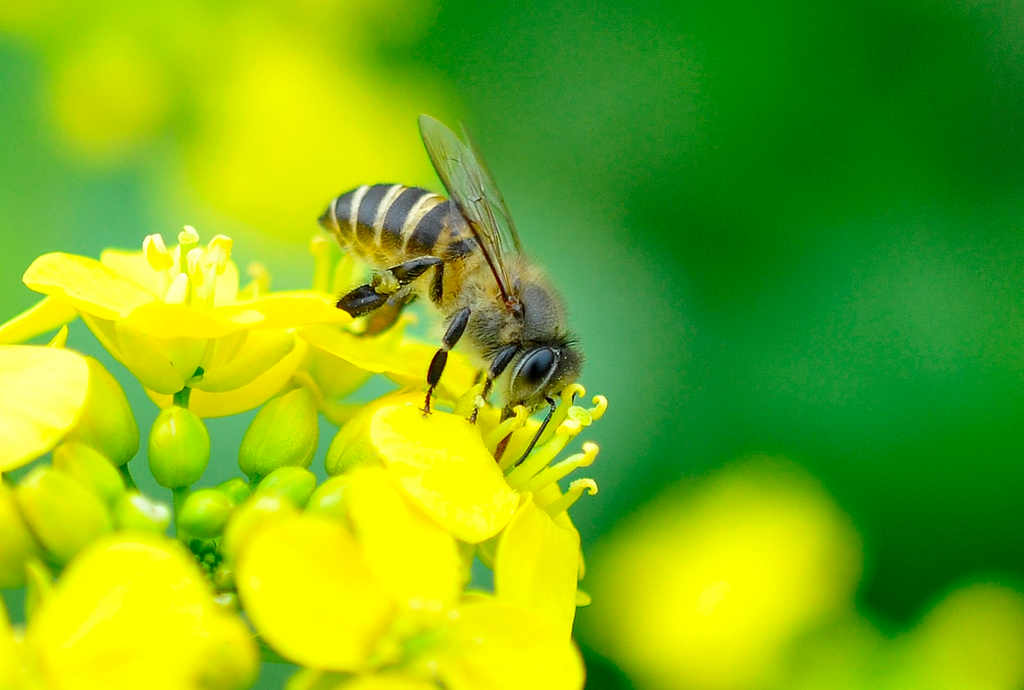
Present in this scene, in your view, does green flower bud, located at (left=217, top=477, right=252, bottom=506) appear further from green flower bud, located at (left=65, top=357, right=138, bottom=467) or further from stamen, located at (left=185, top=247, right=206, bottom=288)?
stamen, located at (left=185, top=247, right=206, bottom=288)

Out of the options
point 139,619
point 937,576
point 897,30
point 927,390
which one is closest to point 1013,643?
point 937,576

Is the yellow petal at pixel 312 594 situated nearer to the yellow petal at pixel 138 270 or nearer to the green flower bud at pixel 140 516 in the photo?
the green flower bud at pixel 140 516

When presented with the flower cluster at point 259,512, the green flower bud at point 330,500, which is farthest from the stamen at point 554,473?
the green flower bud at point 330,500

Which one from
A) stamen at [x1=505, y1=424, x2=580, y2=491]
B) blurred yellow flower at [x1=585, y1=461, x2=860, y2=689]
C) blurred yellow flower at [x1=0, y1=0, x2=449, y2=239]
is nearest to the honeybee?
stamen at [x1=505, y1=424, x2=580, y2=491]

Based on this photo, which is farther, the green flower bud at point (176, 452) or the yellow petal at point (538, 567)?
the green flower bud at point (176, 452)

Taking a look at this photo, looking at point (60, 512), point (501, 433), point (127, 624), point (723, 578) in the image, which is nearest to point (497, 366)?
point (501, 433)

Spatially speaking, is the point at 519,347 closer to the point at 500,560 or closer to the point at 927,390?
the point at 500,560
